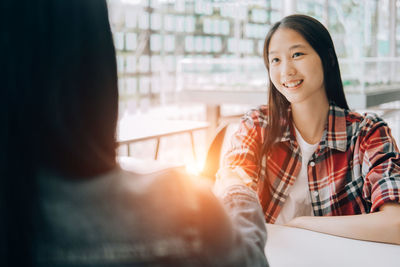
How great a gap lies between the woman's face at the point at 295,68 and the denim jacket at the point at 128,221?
1011mm

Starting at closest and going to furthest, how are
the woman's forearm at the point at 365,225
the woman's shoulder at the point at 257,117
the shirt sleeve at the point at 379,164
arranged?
the woman's forearm at the point at 365,225 → the shirt sleeve at the point at 379,164 → the woman's shoulder at the point at 257,117

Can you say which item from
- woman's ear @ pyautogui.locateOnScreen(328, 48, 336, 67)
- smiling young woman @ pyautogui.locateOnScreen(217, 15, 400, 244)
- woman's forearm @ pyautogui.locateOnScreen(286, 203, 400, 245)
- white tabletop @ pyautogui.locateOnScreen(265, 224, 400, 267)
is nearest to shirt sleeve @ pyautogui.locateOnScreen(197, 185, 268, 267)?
white tabletop @ pyautogui.locateOnScreen(265, 224, 400, 267)

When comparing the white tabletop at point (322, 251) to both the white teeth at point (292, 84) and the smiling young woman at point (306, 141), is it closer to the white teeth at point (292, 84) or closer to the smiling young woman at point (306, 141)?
the smiling young woman at point (306, 141)

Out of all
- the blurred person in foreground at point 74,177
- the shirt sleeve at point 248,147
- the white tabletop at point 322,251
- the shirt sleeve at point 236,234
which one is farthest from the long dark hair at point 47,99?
the shirt sleeve at point 248,147

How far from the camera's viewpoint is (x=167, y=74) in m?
9.20

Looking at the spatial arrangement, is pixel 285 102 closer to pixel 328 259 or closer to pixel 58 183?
pixel 328 259

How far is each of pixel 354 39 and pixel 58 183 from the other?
7122 mm

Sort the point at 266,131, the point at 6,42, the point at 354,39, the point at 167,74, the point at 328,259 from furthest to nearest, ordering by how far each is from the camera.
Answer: the point at 167,74
the point at 354,39
the point at 266,131
the point at 328,259
the point at 6,42

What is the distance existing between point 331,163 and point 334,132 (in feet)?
0.33

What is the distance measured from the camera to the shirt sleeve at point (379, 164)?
1065 millimetres

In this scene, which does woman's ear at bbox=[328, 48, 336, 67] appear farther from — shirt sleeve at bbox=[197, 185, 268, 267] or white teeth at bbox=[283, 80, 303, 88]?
shirt sleeve at bbox=[197, 185, 268, 267]

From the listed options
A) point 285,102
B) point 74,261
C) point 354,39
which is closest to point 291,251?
point 74,261

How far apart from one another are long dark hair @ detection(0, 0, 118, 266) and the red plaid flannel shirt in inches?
35.2

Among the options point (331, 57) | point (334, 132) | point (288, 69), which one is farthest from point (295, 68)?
point (334, 132)
